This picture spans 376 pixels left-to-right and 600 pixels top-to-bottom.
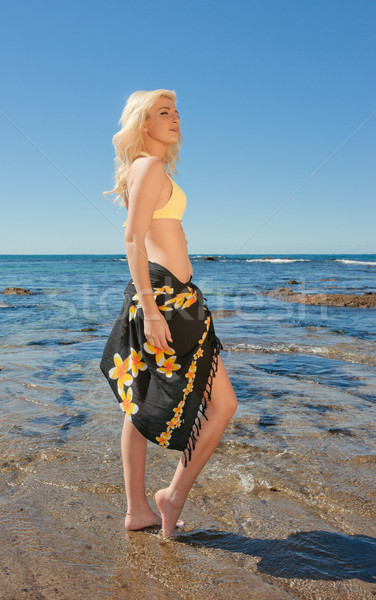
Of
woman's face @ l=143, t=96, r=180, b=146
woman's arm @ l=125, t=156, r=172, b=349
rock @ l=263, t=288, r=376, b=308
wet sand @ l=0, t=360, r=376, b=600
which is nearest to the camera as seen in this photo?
wet sand @ l=0, t=360, r=376, b=600

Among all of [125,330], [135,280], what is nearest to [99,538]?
[125,330]

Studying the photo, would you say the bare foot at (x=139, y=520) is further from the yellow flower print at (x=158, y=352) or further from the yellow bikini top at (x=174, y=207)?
the yellow bikini top at (x=174, y=207)

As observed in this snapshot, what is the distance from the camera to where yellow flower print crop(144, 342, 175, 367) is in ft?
6.86

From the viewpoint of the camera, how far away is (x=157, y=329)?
2.02 m

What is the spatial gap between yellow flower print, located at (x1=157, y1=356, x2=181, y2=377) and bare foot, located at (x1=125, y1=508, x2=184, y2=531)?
0.72 metres

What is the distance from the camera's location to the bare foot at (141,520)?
2.20m

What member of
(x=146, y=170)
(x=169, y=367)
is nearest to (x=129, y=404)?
(x=169, y=367)

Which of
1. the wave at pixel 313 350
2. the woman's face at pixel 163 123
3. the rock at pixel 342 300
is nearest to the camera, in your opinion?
the woman's face at pixel 163 123

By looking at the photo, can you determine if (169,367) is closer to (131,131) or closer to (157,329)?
(157,329)

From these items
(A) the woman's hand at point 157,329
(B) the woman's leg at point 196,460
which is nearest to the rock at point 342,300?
(B) the woman's leg at point 196,460

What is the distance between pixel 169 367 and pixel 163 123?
1.20 metres

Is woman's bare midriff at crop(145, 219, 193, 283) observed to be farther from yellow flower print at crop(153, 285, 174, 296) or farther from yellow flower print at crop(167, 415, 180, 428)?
yellow flower print at crop(167, 415, 180, 428)

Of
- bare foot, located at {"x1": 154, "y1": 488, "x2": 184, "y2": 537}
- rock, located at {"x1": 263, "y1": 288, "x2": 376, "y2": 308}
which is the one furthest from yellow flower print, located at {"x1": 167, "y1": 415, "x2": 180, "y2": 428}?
rock, located at {"x1": 263, "y1": 288, "x2": 376, "y2": 308}

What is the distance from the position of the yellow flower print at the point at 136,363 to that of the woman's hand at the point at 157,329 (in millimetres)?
150
